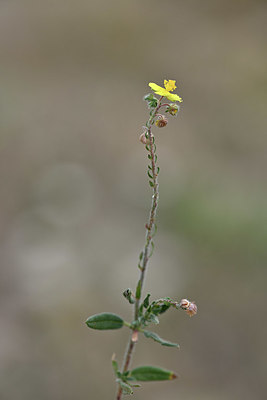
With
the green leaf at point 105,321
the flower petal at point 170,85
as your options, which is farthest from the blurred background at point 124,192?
the flower petal at point 170,85

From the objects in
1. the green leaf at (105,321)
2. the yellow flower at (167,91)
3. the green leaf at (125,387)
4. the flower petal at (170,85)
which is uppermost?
the flower petal at (170,85)

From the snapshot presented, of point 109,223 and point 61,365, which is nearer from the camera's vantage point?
point 61,365

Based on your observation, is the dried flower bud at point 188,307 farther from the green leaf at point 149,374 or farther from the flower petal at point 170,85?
the flower petal at point 170,85

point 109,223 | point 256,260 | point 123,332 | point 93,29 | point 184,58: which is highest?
point 93,29

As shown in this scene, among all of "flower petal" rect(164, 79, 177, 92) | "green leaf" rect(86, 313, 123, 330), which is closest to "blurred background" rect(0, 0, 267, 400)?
"green leaf" rect(86, 313, 123, 330)

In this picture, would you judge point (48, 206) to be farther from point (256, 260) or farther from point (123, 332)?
point (256, 260)

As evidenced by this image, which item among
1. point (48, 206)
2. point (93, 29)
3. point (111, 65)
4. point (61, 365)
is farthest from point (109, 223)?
point (93, 29)
